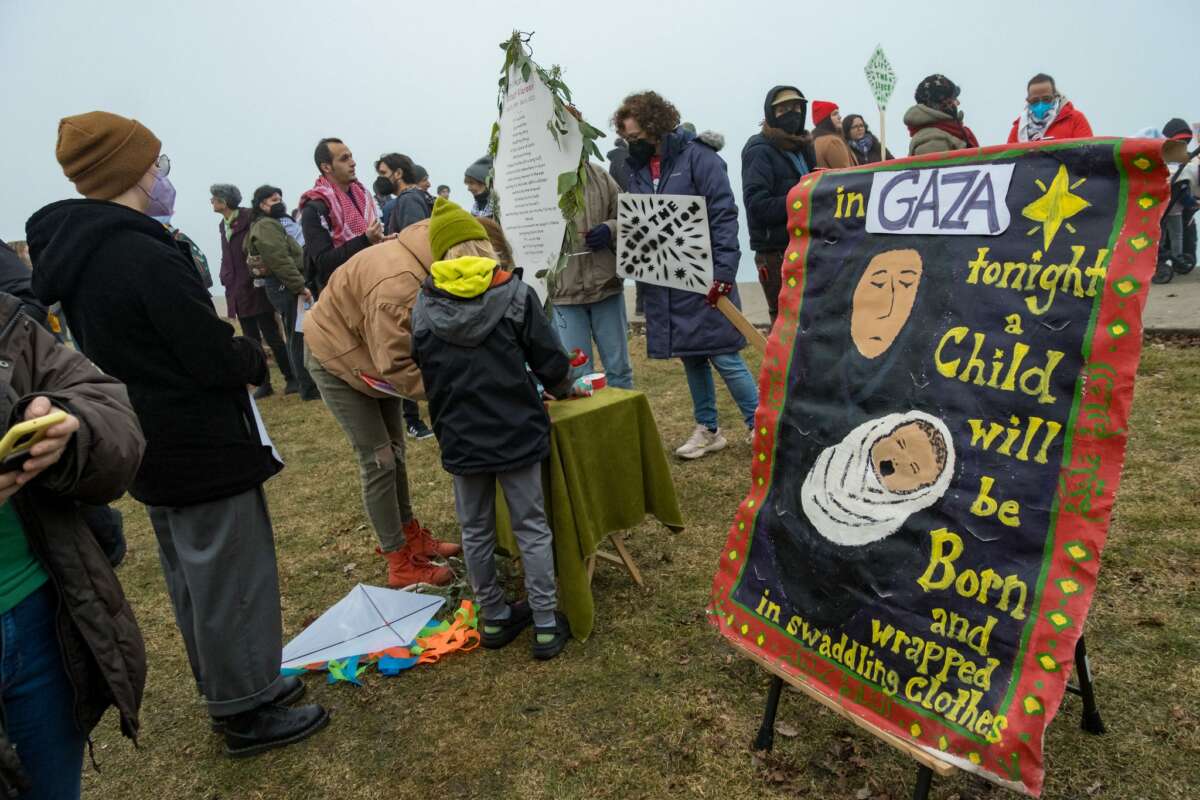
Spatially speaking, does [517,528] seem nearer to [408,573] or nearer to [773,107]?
[408,573]

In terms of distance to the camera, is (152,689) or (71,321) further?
(152,689)

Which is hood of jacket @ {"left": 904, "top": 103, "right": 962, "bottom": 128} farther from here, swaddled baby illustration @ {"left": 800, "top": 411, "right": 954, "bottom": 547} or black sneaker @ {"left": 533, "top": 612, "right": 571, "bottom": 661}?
black sneaker @ {"left": 533, "top": 612, "right": 571, "bottom": 661}

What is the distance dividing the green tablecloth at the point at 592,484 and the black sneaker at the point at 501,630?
0.18 meters

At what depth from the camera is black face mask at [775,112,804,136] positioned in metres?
4.15

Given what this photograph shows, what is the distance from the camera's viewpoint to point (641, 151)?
418cm

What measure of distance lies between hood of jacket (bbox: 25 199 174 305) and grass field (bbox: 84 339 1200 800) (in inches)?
64.4

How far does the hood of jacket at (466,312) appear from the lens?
8.46 feet

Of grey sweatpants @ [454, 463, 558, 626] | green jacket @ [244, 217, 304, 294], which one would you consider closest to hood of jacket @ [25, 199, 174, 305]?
grey sweatpants @ [454, 463, 558, 626]

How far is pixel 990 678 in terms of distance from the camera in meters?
1.60

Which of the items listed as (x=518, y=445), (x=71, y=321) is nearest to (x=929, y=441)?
(x=518, y=445)

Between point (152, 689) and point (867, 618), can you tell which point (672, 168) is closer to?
point (867, 618)

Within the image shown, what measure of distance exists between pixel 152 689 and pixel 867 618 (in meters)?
2.83

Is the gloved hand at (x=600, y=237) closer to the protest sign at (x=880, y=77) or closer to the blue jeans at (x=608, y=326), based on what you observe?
the blue jeans at (x=608, y=326)

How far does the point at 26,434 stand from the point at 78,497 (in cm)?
24
